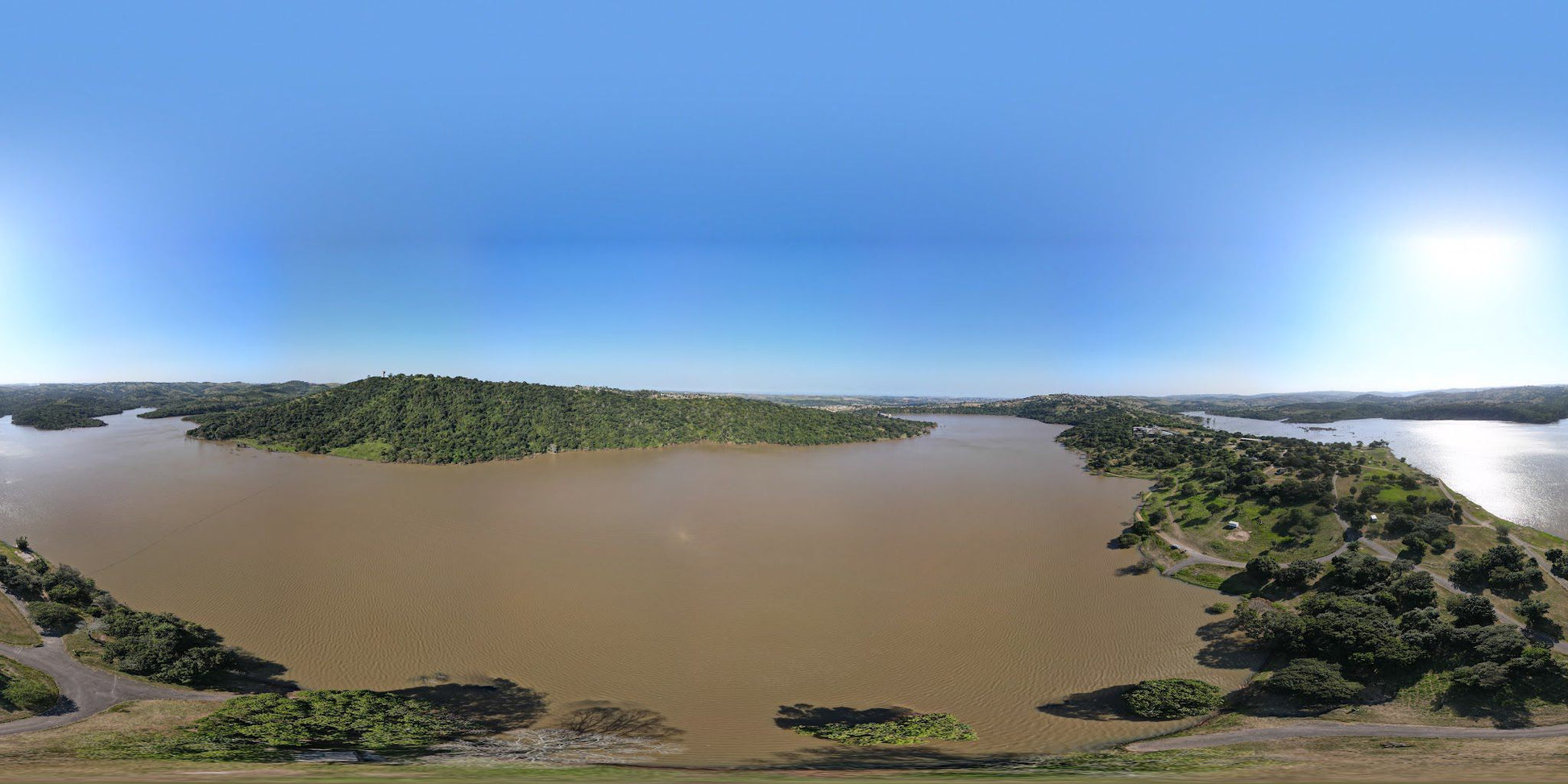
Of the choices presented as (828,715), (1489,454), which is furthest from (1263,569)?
(1489,454)

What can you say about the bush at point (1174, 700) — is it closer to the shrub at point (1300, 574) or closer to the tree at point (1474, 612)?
the tree at point (1474, 612)

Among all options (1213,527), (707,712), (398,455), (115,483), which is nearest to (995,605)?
(707,712)

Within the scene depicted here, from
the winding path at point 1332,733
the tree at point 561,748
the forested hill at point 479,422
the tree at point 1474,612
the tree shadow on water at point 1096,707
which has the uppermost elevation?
the forested hill at point 479,422

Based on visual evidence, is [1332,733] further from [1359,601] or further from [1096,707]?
[1359,601]

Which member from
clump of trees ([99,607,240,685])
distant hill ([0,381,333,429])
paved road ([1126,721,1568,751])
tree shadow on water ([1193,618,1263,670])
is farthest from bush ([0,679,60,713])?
distant hill ([0,381,333,429])

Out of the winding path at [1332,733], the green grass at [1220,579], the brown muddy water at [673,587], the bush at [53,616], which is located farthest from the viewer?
the green grass at [1220,579]

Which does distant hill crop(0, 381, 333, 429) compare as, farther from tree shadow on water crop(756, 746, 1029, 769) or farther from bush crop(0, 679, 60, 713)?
tree shadow on water crop(756, 746, 1029, 769)

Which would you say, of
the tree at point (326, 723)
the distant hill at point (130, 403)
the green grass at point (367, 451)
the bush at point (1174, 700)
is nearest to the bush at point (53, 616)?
the tree at point (326, 723)
